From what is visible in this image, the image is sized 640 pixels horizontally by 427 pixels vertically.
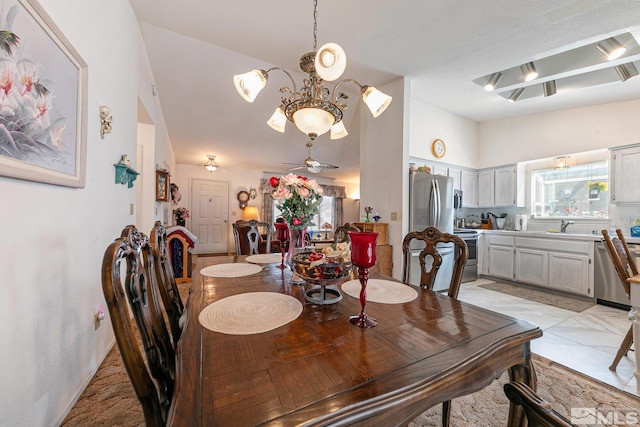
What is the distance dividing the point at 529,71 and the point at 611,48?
25.2 inches

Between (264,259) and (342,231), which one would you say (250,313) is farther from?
(342,231)

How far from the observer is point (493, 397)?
1495 millimetres

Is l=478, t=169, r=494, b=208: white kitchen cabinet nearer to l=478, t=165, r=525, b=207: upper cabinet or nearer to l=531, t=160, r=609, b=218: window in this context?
l=478, t=165, r=525, b=207: upper cabinet

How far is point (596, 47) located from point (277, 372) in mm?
4200

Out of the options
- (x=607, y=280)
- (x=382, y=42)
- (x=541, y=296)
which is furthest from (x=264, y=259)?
(x=607, y=280)

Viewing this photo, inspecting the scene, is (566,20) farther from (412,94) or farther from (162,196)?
(162,196)

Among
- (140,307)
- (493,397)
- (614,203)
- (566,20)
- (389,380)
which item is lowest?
(493,397)

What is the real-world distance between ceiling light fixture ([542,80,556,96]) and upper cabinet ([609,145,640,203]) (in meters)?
1.21

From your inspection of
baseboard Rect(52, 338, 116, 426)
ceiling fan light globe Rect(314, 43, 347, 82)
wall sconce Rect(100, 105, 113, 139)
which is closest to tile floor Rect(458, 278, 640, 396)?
ceiling fan light globe Rect(314, 43, 347, 82)

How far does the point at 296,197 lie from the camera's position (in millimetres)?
1338

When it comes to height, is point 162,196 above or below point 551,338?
above

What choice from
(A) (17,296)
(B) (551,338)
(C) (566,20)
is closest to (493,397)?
(B) (551,338)

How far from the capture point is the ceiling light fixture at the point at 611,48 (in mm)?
2453

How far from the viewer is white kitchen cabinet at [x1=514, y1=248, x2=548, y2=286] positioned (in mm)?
3572
